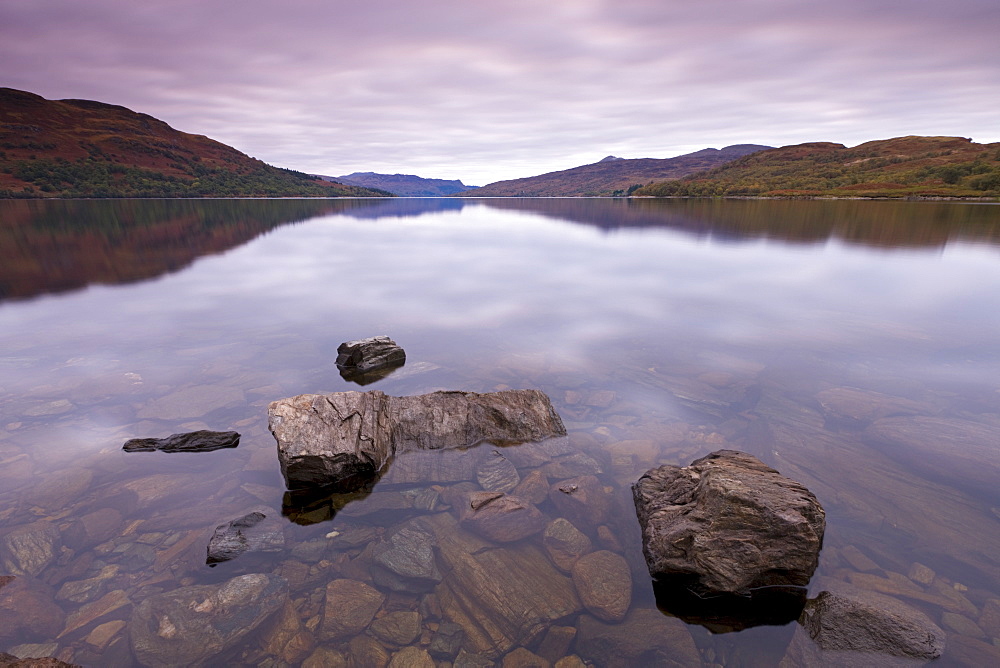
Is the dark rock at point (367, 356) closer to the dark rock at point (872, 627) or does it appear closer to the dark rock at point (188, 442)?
the dark rock at point (188, 442)

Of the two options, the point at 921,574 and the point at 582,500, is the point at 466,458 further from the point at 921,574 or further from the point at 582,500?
the point at 921,574

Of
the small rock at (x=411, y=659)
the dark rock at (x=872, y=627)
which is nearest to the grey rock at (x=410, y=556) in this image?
the small rock at (x=411, y=659)

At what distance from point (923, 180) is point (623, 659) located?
23877cm

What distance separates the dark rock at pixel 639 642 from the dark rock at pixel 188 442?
394 inches

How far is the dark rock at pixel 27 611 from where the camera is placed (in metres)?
6.53

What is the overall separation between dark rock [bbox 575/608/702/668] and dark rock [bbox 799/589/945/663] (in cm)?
197

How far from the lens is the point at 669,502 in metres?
8.68

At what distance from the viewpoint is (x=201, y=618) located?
6.88 m

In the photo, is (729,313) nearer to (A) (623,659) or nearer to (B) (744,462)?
(B) (744,462)

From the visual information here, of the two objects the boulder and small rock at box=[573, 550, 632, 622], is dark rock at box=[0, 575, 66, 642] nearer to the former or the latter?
small rock at box=[573, 550, 632, 622]

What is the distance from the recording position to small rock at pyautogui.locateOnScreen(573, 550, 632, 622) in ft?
23.8

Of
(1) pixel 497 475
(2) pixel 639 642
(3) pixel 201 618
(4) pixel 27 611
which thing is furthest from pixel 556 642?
(4) pixel 27 611

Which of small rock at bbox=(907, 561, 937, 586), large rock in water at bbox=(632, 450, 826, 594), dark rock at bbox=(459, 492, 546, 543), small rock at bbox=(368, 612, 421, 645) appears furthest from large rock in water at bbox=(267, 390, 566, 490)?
small rock at bbox=(907, 561, 937, 586)

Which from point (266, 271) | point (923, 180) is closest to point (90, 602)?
point (266, 271)
